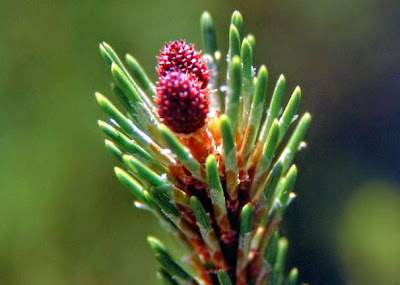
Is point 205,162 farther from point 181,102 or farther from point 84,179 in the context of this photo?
point 84,179

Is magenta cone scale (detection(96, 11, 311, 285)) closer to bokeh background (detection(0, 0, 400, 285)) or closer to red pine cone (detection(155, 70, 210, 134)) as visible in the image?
red pine cone (detection(155, 70, 210, 134))

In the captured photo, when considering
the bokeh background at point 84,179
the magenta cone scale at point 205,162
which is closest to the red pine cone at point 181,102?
the magenta cone scale at point 205,162

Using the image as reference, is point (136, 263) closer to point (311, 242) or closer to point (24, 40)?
point (311, 242)

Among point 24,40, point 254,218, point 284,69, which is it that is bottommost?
point 254,218

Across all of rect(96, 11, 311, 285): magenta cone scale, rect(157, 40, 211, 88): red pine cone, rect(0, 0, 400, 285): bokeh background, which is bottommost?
rect(96, 11, 311, 285): magenta cone scale

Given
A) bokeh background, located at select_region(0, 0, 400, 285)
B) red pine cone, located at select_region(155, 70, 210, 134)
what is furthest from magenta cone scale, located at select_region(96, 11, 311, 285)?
bokeh background, located at select_region(0, 0, 400, 285)

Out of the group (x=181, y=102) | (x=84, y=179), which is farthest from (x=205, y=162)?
(x=84, y=179)

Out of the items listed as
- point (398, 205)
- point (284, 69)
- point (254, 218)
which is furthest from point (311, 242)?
point (254, 218)
